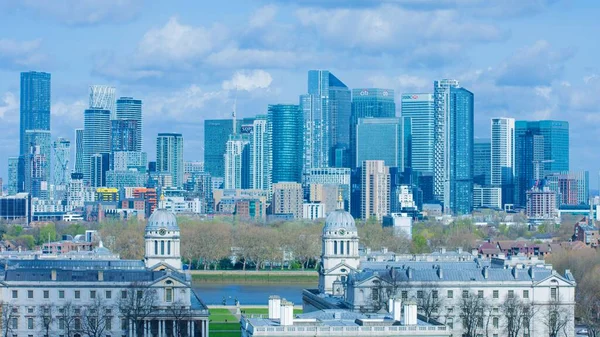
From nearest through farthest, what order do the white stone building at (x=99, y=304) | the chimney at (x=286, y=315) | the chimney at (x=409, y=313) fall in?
1. the chimney at (x=286, y=315)
2. the chimney at (x=409, y=313)
3. the white stone building at (x=99, y=304)

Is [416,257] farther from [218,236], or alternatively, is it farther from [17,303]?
[218,236]

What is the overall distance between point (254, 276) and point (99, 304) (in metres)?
58.1

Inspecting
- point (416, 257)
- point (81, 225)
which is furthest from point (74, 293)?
point (81, 225)

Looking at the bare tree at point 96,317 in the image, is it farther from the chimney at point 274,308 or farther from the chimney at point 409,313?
the chimney at point 409,313

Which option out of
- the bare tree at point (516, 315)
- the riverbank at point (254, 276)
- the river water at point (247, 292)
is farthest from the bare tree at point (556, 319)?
the riverbank at point (254, 276)

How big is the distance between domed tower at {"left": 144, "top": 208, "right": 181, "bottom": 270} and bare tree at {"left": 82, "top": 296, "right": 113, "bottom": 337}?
1231 centimetres

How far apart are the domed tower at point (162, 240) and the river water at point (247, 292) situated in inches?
503

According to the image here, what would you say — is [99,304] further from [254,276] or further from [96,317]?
[254,276]

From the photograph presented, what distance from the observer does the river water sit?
10475 centimetres

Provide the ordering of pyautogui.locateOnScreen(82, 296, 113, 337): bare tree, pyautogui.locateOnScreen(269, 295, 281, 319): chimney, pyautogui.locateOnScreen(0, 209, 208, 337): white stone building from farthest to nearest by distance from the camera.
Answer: pyautogui.locateOnScreen(0, 209, 208, 337): white stone building → pyautogui.locateOnScreen(82, 296, 113, 337): bare tree → pyautogui.locateOnScreen(269, 295, 281, 319): chimney

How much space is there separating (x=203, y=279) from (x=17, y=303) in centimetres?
5632

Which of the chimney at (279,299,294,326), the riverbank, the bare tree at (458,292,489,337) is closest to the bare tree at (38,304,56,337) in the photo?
the bare tree at (458,292,489,337)

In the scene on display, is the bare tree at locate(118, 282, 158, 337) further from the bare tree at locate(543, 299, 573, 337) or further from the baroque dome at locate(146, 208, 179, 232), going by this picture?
the bare tree at locate(543, 299, 573, 337)

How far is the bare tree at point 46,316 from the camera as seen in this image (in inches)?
2963
